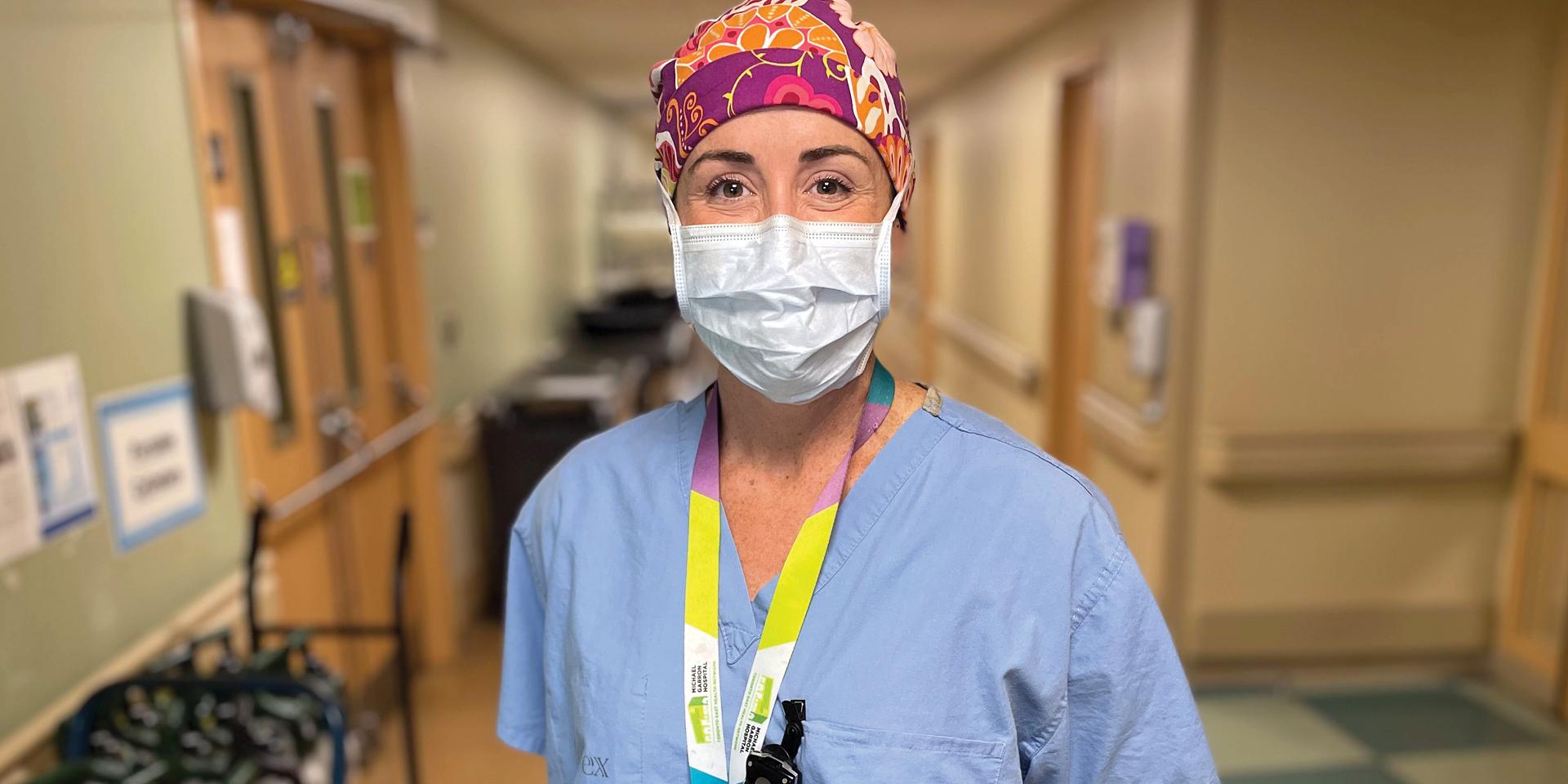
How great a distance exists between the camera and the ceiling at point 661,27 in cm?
375

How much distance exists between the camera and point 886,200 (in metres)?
0.95

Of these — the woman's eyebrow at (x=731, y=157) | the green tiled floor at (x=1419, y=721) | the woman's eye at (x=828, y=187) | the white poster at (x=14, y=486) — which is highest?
the woman's eyebrow at (x=731, y=157)

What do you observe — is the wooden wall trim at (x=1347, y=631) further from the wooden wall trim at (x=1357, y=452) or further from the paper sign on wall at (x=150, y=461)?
the paper sign on wall at (x=150, y=461)

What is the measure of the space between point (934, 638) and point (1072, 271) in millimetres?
4070

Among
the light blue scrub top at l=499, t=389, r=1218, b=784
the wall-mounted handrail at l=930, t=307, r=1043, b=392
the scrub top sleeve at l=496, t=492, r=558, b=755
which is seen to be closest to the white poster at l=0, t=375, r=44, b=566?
the scrub top sleeve at l=496, t=492, r=558, b=755

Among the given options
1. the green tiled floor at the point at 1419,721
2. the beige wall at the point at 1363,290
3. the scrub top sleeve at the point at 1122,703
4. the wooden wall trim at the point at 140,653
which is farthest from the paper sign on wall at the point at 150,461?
the green tiled floor at the point at 1419,721

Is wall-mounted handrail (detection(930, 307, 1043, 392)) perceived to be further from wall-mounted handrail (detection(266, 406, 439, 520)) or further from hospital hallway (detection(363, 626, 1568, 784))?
wall-mounted handrail (detection(266, 406, 439, 520))

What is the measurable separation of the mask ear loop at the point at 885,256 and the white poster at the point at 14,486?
55.1 inches

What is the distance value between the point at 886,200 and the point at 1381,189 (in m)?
2.76

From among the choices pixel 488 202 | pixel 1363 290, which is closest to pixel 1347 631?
pixel 1363 290

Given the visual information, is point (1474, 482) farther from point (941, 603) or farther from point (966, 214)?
point (966, 214)

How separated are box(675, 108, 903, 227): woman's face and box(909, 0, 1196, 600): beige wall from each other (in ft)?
8.11

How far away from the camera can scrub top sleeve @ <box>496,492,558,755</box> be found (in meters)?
1.10

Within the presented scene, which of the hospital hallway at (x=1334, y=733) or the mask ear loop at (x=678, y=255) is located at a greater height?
the mask ear loop at (x=678, y=255)
